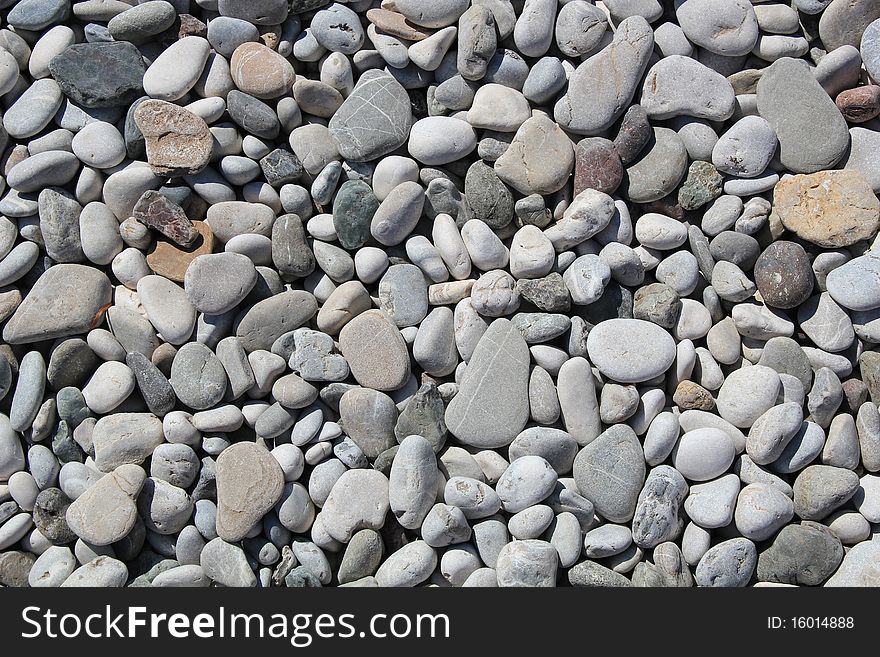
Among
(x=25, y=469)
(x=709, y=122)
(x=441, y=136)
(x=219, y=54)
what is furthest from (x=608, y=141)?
(x=25, y=469)

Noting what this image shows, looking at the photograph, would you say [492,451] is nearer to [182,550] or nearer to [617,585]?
[617,585]

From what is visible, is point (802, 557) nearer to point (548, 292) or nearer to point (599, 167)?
point (548, 292)

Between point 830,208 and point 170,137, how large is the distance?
5.22ft

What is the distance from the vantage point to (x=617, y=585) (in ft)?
5.15

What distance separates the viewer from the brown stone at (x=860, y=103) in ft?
5.83

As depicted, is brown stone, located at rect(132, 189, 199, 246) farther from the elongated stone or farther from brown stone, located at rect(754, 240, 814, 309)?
brown stone, located at rect(754, 240, 814, 309)

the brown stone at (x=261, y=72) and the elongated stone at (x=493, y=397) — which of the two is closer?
the elongated stone at (x=493, y=397)

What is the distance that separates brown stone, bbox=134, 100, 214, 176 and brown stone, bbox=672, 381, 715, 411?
1270 millimetres

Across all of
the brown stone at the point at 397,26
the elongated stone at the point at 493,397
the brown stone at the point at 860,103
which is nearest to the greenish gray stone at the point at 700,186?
the brown stone at the point at 860,103

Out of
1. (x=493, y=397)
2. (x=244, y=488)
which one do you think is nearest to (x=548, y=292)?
(x=493, y=397)

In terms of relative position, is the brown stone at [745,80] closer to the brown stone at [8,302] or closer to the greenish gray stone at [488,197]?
the greenish gray stone at [488,197]

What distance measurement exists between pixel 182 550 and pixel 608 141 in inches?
55.0

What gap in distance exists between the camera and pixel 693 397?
1.72 meters

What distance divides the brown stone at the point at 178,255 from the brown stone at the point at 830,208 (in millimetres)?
1400
